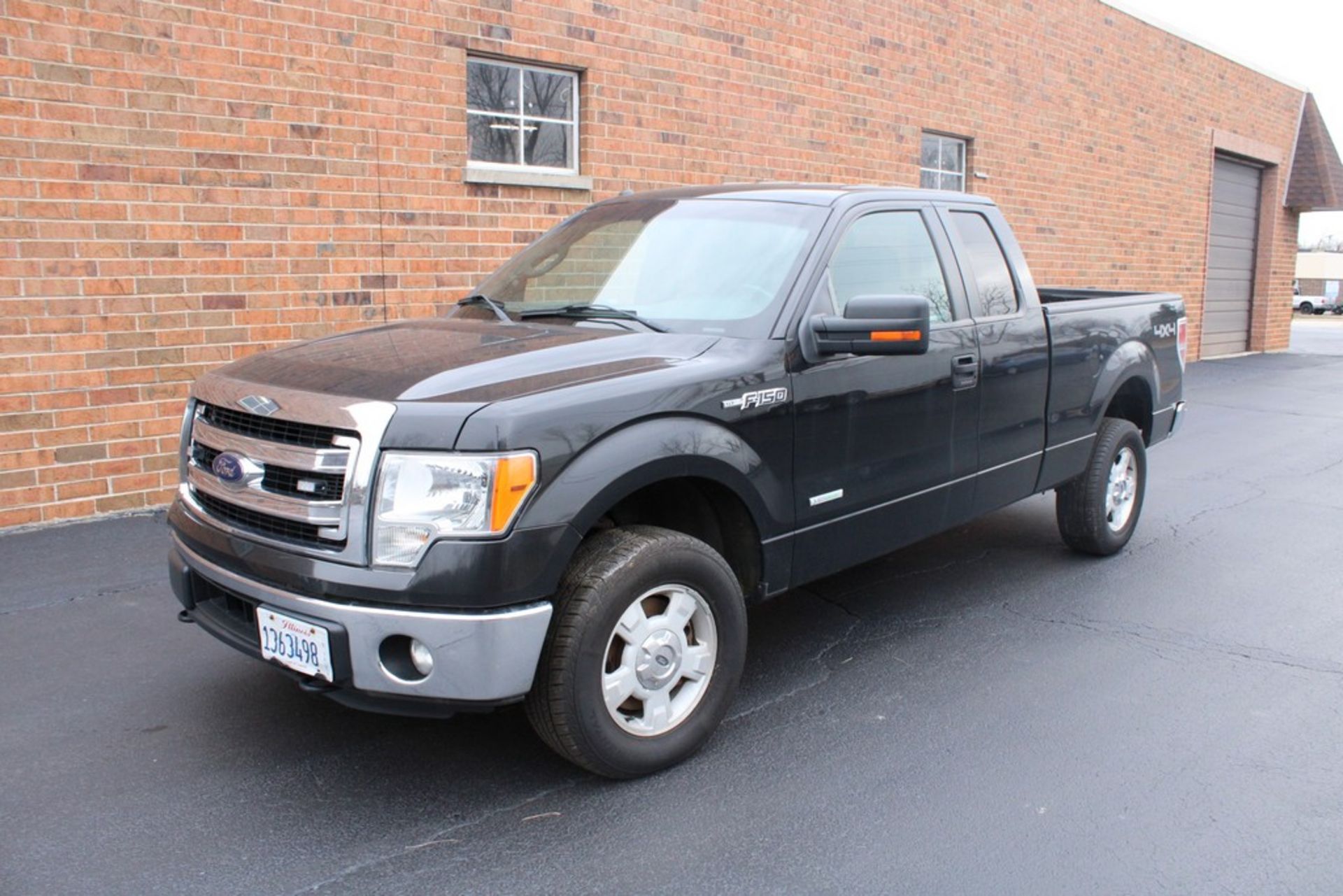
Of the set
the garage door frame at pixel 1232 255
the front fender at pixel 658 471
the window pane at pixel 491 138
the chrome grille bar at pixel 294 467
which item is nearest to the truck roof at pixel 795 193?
the front fender at pixel 658 471

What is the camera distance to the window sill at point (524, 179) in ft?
27.3

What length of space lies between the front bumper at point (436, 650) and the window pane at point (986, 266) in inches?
113

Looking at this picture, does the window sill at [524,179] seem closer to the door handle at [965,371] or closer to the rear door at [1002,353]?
the rear door at [1002,353]

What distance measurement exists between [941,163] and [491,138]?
6995 mm

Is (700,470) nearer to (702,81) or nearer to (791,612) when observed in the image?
(791,612)

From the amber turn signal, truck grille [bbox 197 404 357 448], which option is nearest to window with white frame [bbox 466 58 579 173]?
truck grille [bbox 197 404 357 448]

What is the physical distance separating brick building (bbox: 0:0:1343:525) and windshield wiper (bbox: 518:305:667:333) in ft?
11.6

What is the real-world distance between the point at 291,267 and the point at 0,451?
208cm

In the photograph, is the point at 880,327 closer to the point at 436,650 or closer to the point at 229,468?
the point at 436,650

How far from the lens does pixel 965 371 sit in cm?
486

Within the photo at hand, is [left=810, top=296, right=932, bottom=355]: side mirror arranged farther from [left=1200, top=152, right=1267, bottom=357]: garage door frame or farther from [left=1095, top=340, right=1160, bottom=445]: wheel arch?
[left=1200, top=152, right=1267, bottom=357]: garage door frame

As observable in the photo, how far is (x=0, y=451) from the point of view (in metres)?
6.35

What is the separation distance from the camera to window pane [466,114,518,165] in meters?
8.45

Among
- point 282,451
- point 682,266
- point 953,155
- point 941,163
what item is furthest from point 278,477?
point 953,155
